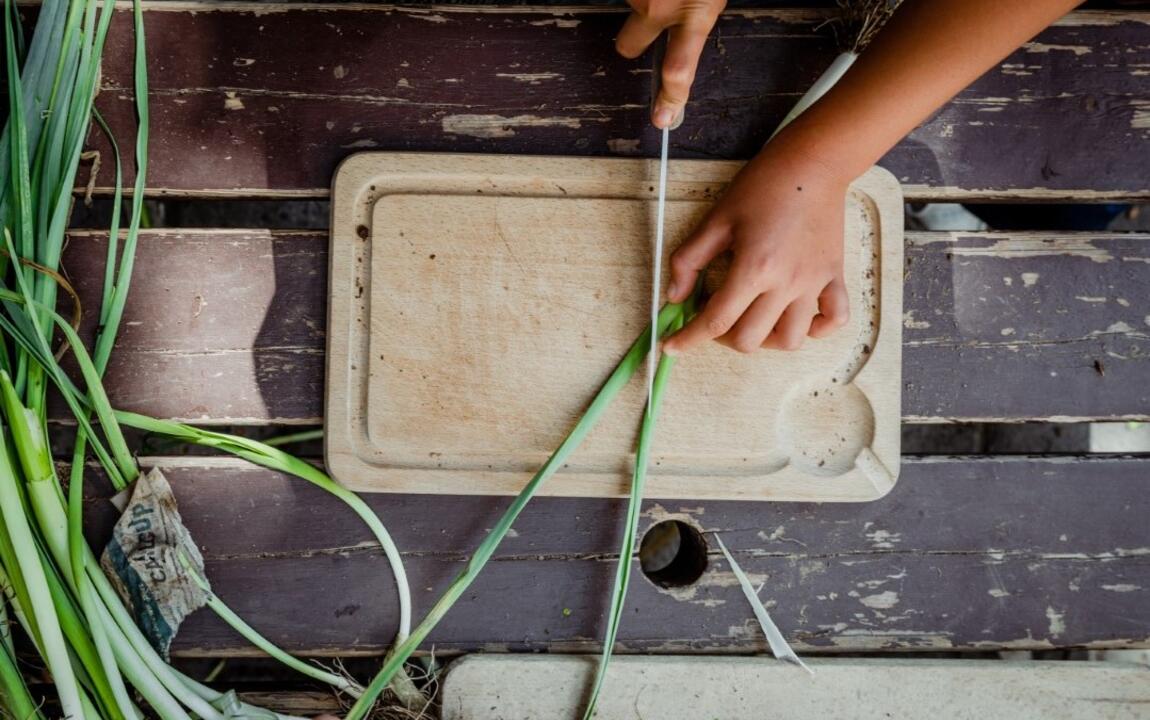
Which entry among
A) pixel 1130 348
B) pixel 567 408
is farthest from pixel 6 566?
pixel 1130 348

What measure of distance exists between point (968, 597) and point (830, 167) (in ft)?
1.85

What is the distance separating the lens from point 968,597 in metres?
1.03

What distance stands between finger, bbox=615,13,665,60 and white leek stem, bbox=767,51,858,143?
0.18 m

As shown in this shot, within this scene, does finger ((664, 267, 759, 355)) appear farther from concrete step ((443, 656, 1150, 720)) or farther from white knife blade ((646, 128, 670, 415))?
concrete step ((443, 656, 1150, 720))

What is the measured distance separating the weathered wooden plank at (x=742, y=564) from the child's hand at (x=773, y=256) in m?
0.24

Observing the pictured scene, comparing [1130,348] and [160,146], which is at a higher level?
[160,146]

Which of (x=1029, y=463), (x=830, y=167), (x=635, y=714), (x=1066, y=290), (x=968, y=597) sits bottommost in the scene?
(x=635, y=714)

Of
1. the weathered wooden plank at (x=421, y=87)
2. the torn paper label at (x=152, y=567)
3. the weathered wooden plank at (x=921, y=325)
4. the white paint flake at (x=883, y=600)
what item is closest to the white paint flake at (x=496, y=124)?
the weathered wooden plank at (x=421, y=87)

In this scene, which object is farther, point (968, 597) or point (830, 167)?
point (968, 597)

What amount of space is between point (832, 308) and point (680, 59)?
1.05 ft

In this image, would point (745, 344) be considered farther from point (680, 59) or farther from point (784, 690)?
point (784, 690)

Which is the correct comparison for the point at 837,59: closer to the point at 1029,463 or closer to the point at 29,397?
the point at 1029,463

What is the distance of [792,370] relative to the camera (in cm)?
98

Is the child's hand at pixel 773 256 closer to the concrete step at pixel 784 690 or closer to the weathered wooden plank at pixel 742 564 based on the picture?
the weathered wooden plank at pixel 742 564
